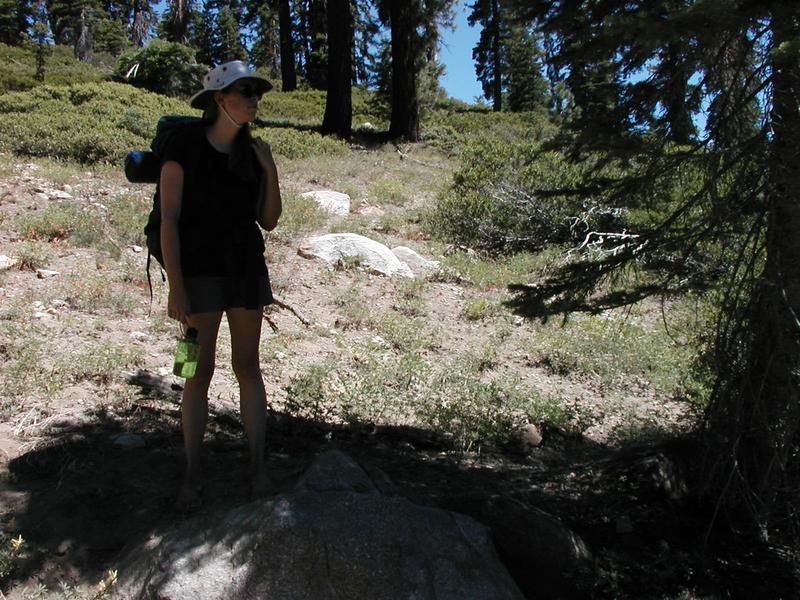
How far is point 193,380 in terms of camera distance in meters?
3.22

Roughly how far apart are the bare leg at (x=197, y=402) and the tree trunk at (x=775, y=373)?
2.32m

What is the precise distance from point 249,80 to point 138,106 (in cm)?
1193

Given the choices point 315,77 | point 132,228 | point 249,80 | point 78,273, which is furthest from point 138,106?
point 315,77

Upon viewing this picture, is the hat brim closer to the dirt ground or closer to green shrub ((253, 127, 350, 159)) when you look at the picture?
the dirt ground

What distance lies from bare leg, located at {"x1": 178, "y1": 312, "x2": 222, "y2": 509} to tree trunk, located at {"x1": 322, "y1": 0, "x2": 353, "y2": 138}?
43.4 feet

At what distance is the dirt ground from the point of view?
125 inches

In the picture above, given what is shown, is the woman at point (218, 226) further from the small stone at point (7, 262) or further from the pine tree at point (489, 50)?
the pine tree at point (489, 50)

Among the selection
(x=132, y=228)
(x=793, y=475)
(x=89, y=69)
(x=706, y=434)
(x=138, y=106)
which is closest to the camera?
(x=793, y=475)

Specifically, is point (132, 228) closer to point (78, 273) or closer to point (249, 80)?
point (78, 273)

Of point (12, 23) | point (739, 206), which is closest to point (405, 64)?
point (739, 206)

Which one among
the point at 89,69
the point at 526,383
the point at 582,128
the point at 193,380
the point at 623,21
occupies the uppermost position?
the point at 89,69

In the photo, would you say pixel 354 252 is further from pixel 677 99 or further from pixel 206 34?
pixel 206 34

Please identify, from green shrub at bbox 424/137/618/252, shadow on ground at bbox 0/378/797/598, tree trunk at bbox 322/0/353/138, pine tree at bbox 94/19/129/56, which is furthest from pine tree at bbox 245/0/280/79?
shadow on ground at bbox 0/378/797/598

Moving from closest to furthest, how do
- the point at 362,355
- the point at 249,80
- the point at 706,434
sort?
1. the point at 249,80
2. the point at 706,434
3. the point at 362,355
